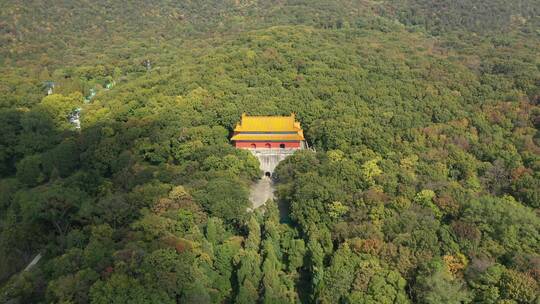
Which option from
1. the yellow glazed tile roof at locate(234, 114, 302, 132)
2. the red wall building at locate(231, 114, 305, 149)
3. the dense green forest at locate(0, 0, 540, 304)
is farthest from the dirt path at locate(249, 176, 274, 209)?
the yellow glazed tile roof at locate(234, 114, 302, 132)

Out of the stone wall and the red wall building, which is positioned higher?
the red wall building

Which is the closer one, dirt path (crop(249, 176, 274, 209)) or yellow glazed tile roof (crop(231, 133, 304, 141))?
dirt path (crop(249, 176, 274, 209))

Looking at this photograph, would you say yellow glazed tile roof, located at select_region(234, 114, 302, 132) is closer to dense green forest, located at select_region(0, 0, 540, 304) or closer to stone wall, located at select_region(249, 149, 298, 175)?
stone wall, located at select_region(249, 149, 298, 175)

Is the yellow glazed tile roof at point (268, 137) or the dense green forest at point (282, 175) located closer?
the dense green forest at point (282, 175)

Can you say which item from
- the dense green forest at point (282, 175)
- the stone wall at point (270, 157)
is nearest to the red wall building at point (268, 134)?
the stone wall at point (270, 157)

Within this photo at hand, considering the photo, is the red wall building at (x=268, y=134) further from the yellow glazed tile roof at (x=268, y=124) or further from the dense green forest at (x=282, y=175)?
the dense green forest at (x=282, y=175)

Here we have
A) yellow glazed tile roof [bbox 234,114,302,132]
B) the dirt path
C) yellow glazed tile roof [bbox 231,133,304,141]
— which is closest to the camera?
the dirt path

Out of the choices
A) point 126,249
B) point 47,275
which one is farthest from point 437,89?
point 47,275
